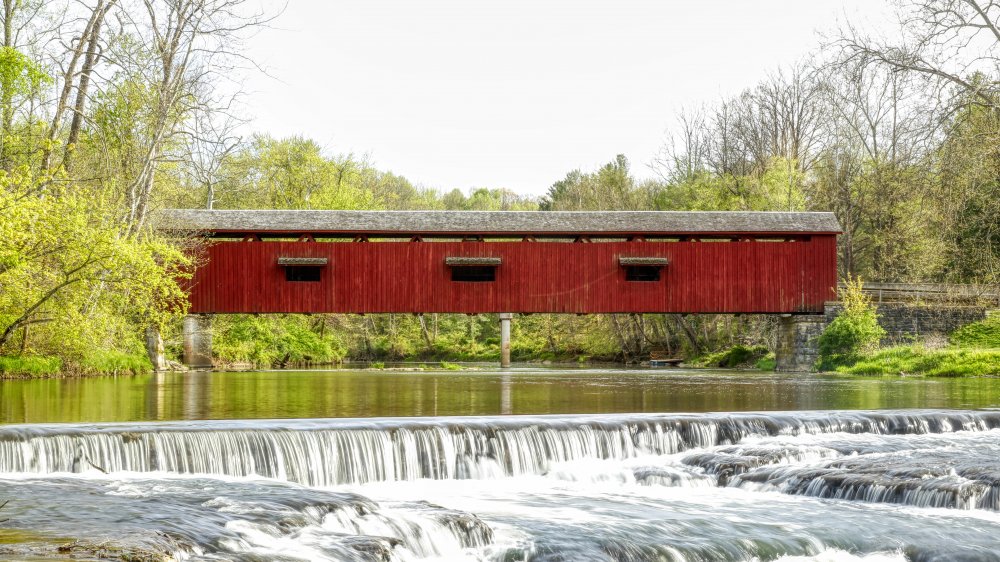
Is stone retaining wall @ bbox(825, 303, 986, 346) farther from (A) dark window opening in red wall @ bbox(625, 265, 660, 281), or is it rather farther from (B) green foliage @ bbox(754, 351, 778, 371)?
(A) dark window opening in red wall @ bbox(625, 265, 660, 281)

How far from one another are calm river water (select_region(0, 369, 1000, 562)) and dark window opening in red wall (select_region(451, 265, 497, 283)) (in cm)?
1247

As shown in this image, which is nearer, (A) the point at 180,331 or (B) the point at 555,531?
(B) the point at 555,531

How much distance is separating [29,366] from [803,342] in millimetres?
19856

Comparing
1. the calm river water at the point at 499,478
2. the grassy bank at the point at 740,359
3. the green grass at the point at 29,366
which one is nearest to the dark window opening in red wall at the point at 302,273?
the green grass at the point at 29,366

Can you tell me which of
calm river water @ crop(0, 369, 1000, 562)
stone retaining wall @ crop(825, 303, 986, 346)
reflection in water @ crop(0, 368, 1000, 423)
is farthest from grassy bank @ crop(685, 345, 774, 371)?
calm river water @ crop(0, 369, 1000, 562)

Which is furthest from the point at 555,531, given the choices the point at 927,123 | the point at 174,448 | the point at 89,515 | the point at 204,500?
the point at 927,123

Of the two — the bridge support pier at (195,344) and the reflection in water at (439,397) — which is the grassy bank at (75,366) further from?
the bridge support pier at (195,344)

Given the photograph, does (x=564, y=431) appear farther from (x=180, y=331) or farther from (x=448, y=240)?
(x=180, y=331)

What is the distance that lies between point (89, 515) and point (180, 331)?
82.8ft

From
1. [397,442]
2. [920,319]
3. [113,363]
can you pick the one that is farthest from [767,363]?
[397,442]

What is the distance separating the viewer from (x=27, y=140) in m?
23.2

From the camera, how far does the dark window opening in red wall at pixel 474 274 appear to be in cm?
2745

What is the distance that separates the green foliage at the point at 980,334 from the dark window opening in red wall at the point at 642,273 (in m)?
7.96

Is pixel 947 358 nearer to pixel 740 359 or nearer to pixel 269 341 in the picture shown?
pixel 740 359
